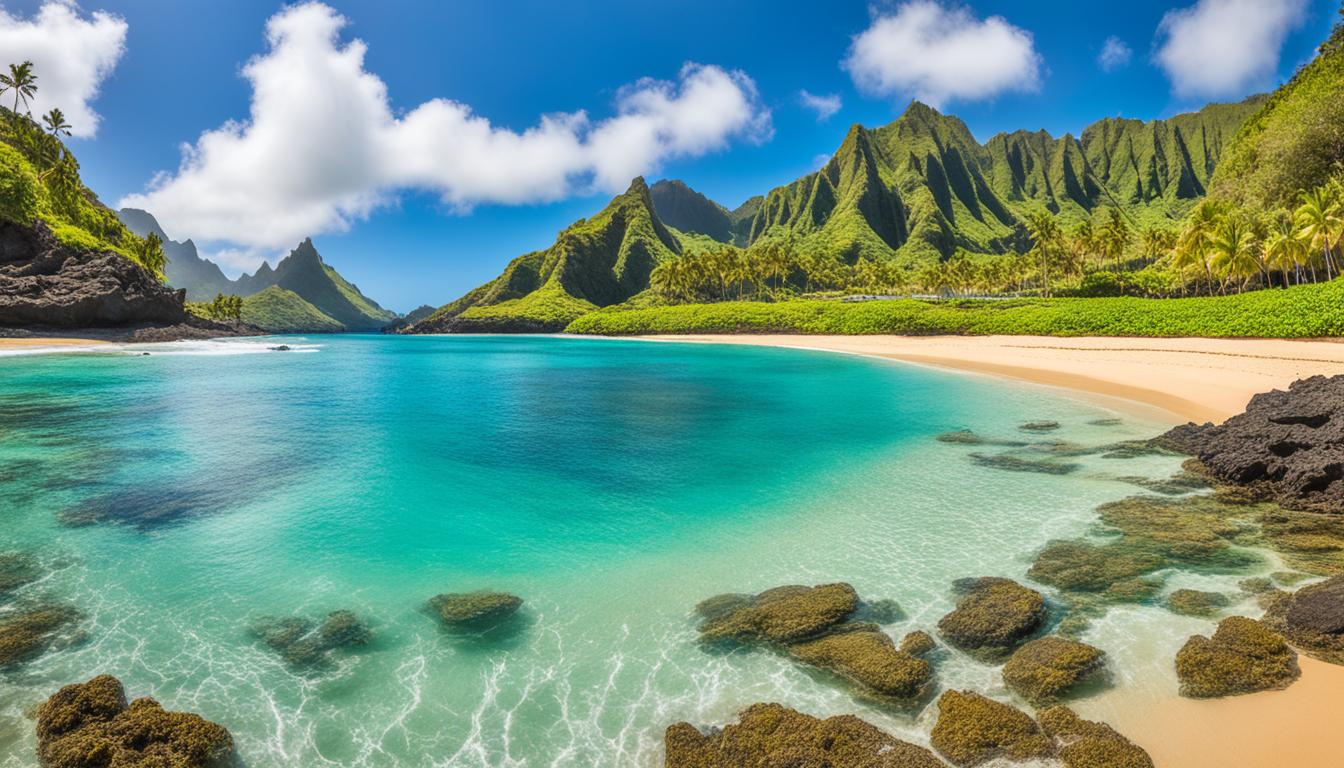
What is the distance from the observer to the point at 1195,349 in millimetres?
43062

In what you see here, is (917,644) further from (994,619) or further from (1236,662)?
(1236,662)

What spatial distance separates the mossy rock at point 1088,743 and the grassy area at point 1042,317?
47.3 meters

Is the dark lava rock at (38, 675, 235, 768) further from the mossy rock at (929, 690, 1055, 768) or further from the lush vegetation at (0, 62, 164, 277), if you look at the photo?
the lush vegetation at (0, 62, 164, 277)

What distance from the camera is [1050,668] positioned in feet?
24.6

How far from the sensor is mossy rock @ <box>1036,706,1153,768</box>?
5.90 metres

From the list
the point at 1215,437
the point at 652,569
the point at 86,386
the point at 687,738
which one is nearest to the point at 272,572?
the point at 652,569

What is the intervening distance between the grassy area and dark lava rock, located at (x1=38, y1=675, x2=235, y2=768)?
55207 mm

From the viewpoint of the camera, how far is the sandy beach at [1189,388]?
6.16 meters

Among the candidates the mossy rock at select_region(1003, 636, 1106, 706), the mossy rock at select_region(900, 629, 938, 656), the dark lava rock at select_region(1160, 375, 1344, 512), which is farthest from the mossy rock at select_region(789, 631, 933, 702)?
the dark lava rock at select_region(1160, 375, 1344, 512)

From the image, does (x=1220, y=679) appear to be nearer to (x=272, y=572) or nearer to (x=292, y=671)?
(x=292, y=671)

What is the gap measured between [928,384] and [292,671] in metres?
39.9

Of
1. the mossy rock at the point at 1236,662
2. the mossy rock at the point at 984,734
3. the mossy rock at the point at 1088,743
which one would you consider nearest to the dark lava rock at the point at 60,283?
the mossy rock at the point at 984,734

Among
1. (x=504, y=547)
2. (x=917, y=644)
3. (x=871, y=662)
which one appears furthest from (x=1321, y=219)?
(x=504, y=547)

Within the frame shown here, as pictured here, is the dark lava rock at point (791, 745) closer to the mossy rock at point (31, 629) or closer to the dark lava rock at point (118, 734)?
the dark lava rock at point (118, 734)
